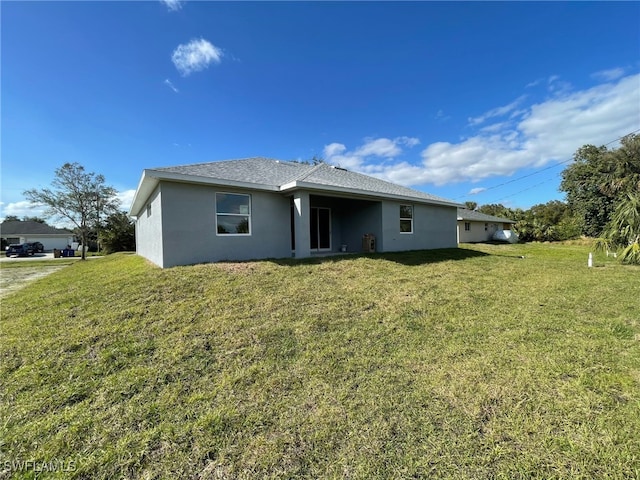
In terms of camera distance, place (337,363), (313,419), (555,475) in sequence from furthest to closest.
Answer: (337,363), (313,419), (555,475)

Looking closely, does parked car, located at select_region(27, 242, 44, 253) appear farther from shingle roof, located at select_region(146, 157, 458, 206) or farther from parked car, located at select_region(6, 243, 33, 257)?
shingle roof, located at select_region(146, 157, 458, 206)

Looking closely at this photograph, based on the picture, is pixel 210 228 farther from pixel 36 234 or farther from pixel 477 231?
pixel 36 234

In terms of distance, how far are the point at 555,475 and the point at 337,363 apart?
2.13 metres

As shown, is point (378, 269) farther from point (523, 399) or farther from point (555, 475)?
point (555, 475)

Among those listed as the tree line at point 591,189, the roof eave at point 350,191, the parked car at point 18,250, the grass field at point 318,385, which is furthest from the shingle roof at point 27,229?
the tree line at point 591,189

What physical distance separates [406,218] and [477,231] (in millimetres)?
18495

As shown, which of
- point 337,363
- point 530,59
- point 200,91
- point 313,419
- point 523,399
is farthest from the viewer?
point 530,59

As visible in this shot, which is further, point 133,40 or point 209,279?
point 133,40

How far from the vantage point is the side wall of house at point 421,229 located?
39.8 feet

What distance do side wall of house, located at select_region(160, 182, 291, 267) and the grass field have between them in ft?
7.76

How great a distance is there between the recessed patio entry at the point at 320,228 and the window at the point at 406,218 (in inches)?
137

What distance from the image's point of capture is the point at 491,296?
6156mm

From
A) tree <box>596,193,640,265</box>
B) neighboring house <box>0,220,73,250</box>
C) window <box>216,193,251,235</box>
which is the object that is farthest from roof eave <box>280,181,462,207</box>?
neighboring house <box>0,220,73,250</box>

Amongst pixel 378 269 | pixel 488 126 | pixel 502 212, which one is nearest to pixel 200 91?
pixel 378 269
